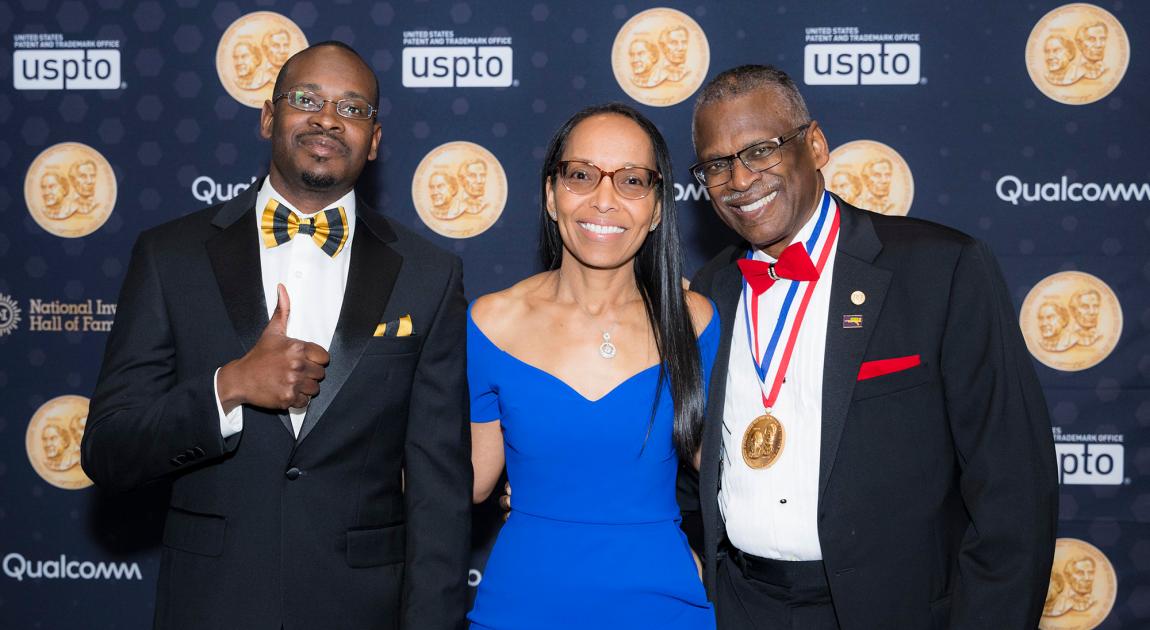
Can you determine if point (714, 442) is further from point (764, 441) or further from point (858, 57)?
point (858, 57)

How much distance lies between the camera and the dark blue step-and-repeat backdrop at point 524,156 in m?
3.52

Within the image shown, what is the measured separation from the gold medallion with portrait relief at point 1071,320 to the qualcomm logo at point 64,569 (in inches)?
142

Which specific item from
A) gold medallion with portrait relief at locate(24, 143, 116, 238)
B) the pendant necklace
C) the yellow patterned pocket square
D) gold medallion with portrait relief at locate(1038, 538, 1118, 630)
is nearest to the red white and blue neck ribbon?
the pendant necklace

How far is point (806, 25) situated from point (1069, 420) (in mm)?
1781

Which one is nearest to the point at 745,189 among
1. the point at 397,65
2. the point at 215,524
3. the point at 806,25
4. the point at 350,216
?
the point at 350,216

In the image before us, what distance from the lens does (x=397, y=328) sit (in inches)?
84.8

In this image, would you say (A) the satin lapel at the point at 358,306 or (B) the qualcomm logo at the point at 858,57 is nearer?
(A) the satin lapel at the point at 358,306

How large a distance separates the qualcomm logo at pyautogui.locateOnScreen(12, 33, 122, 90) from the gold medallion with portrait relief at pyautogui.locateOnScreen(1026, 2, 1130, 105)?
3.53m

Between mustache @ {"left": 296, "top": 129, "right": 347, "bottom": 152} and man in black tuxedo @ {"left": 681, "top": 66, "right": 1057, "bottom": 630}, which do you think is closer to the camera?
man in black tuxedo @ {"left": 681, "top": 66, "right": 1057, "bottom": 630}

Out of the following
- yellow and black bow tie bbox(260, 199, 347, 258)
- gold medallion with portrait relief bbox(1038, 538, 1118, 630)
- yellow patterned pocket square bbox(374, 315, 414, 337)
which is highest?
yellow and black bow tie bbox(260, 199, 347, 258)

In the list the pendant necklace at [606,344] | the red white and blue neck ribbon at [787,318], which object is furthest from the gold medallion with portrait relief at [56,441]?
the red white and blue neck ribbon at [787,318]

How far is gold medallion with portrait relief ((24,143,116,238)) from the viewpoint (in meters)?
3.74

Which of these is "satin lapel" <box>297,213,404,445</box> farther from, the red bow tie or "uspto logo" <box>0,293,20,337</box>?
"uspto logo" <box>0,293,20,337</box>

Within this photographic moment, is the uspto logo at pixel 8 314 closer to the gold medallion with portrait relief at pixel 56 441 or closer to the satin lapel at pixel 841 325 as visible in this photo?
the gold medallion with portrait relief at pixel 56 441
